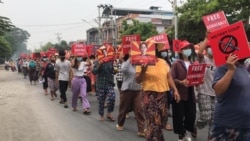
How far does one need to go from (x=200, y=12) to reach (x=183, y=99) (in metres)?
18.2

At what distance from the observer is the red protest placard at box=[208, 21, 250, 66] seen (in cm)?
373

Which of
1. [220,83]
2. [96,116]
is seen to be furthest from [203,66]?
[96,116]

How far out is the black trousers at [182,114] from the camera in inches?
267

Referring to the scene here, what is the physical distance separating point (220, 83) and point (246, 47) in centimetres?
40

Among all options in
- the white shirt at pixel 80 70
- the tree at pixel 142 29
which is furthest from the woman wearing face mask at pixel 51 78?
the tree at pixel 142 29

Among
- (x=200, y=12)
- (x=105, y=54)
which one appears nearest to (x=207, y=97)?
(x=105, y=54)

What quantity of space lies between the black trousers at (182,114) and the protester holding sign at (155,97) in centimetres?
71

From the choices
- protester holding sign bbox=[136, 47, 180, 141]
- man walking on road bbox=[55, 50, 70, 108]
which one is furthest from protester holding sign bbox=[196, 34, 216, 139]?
man walking on road bbox=[55, 50, 70, 108]

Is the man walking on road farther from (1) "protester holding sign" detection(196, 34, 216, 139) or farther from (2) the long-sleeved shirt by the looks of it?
(1) "protester holding sign" detection(196, 34, 216, 139)

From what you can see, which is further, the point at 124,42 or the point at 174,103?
the point at 124,42

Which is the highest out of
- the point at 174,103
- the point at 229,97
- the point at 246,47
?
the point at 246,47

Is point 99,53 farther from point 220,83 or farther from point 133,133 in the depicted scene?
point 220,83

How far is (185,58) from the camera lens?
6.88 meters

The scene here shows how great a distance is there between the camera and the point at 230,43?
3.77 meters
